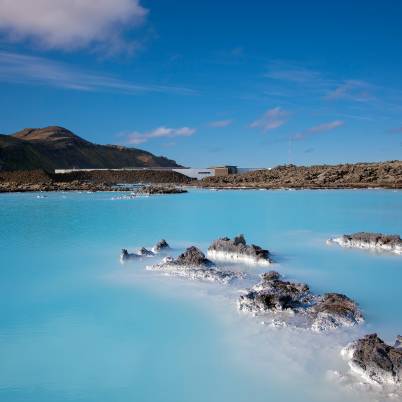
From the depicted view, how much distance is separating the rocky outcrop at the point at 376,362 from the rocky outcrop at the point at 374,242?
5.22m

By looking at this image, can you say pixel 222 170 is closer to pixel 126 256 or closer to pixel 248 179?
pixel 248 179

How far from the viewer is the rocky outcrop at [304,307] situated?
14.9 feet

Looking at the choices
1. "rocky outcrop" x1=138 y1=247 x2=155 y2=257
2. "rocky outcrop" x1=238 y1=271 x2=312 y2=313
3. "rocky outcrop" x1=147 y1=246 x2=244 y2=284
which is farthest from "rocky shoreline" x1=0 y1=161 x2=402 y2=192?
"rocky outcrop" x1=238 y1=271 x2=312 y2=313

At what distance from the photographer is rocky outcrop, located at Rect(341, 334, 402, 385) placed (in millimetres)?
3311

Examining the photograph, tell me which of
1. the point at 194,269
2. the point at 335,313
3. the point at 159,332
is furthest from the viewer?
the point at 194,269

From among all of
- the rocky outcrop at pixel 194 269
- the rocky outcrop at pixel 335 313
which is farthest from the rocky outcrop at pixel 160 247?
the rocky outcrop at pixel 335 313

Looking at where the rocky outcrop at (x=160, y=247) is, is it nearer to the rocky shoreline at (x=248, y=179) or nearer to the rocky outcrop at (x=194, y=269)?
the rocky outcrop at (x=194, y=269)

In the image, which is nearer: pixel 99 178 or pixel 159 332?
pixel 159 332

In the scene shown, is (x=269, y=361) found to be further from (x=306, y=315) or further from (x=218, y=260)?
(x=218, y=260)

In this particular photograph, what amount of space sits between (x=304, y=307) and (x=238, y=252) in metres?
3.04

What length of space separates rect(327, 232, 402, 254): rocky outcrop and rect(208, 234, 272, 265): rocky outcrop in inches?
85.8

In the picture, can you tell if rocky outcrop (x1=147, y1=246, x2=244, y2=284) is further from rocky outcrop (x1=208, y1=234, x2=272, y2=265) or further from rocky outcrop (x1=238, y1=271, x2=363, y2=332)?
rocky outcrop (x1=238, y1=271, x2=363, y2=332)

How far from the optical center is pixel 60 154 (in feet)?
327

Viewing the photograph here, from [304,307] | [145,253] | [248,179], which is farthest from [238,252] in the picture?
[248,179]
